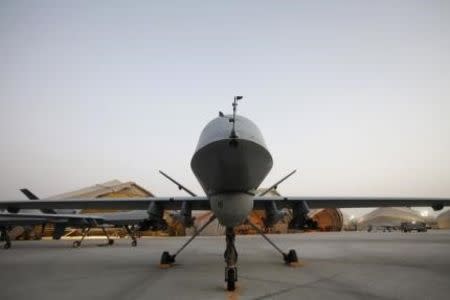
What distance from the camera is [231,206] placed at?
6590mm

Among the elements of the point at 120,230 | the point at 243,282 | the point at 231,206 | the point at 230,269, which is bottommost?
the point at 120,230

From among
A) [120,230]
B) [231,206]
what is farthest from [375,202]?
[120,230]

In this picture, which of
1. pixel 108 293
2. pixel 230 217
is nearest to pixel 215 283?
pixel 230 217

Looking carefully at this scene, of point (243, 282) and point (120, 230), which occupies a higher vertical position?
point (243, 282)

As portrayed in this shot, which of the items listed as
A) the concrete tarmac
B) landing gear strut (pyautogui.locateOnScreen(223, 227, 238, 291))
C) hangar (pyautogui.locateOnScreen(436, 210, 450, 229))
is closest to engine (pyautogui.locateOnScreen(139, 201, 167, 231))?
the concrete tarmac

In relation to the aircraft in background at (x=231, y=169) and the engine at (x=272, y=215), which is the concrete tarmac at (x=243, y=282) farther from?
the engine at (x=272, y=215)

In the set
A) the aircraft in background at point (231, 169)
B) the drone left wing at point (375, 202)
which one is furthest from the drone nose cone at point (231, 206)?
the drone left wing at point (375, 202)

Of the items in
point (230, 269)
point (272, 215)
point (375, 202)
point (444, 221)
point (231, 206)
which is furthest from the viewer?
point (444, 221)

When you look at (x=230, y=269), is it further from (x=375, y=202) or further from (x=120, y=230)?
(x=120, y=230)

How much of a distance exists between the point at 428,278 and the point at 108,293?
776cm

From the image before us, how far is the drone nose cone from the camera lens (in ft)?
21.6

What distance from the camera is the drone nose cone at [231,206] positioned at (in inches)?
259

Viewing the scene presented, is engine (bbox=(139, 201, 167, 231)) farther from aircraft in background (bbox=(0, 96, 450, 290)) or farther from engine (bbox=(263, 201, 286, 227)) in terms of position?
engine (bbox=(263, 201, 286, 227))

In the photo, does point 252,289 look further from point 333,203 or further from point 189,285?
point 333,203
